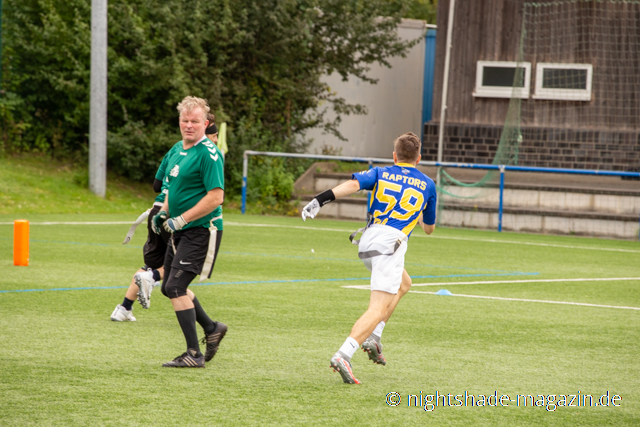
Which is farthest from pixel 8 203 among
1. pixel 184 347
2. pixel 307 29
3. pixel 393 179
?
pixel 393 179

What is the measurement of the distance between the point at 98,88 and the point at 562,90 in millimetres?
11719

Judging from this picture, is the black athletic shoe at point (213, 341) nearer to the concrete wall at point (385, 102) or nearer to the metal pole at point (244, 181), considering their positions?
the metal pole at point (244, 181)

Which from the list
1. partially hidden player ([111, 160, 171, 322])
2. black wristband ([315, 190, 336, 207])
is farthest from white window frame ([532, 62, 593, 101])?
black wristband ([315, 190, 336, 207])

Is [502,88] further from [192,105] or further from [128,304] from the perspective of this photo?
[192,105]

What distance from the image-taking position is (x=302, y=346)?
677cm

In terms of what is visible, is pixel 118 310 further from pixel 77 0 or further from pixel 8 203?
pixel 77 0

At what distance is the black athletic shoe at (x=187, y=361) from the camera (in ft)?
19.3

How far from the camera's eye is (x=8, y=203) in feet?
61.6

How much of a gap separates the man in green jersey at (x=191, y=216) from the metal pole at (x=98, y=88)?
14.9m

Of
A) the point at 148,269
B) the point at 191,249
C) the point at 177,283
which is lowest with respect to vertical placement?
the point at 148,269

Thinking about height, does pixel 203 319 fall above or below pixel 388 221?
below

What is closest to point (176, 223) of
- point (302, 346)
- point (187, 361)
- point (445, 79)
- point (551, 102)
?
point (187, 361)

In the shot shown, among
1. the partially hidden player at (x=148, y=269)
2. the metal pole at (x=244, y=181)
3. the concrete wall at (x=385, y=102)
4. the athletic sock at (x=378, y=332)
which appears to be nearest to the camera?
the athletic sock at (x=378, y=332)

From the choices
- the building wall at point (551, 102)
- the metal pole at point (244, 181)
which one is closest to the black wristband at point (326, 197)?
the metal pole at point (244, 181)
